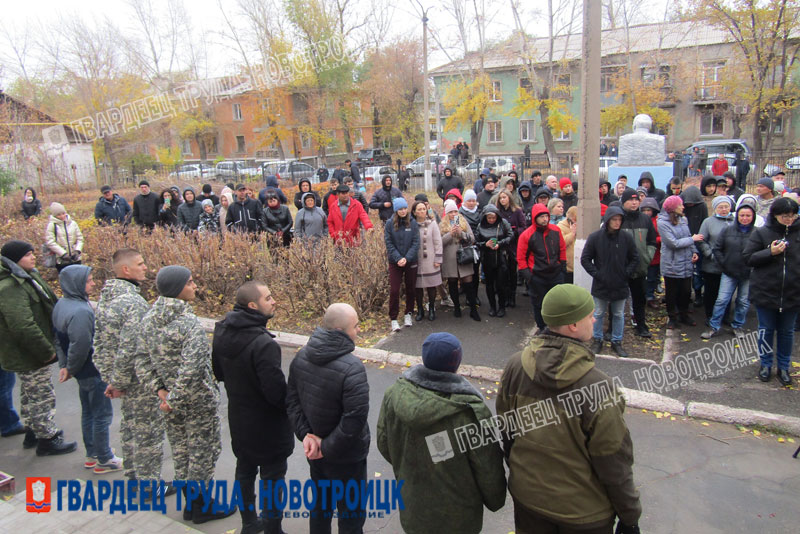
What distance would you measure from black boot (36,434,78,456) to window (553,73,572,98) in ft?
94.3

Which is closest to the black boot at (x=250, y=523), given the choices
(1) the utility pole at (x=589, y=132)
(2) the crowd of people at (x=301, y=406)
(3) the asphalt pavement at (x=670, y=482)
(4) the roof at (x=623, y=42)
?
(2) the crowd of people at (x=301, y=406)

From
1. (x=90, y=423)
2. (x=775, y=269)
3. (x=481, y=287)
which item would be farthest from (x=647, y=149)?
(x=90, y=423)

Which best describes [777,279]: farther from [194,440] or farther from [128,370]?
[128,370]

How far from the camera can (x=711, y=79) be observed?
31172mm

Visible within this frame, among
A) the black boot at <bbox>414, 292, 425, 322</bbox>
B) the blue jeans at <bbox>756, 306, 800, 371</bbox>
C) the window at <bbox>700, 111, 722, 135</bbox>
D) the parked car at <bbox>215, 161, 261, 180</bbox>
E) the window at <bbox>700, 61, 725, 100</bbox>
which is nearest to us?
the blue jeans at <bbox>756, 306, 800, 371</bbox>

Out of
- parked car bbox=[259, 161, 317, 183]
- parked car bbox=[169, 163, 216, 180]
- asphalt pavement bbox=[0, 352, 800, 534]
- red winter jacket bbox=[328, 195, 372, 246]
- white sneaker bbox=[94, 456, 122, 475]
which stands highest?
parked car bbox=[169, 163, 216, 180]

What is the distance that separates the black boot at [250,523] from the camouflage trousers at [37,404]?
2456mm

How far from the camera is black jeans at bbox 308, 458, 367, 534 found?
3.08m

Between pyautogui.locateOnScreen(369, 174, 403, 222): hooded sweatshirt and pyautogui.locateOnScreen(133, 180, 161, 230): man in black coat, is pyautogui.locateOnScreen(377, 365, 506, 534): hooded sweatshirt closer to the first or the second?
pyautogui.locateOnScreen(369, 174, 403, 222): hooded sweatshirt

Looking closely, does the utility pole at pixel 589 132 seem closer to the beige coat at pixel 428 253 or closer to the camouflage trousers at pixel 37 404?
the beige coat at pixel 428 253

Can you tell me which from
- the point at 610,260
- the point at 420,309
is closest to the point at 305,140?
the point at 420,309

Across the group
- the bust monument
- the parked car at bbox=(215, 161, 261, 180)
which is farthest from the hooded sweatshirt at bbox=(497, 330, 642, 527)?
the parked car at bbox=(215, 161, 261, 180)

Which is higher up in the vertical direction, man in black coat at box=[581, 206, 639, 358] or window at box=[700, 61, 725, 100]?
window at box=[700, 61, 725, 100]

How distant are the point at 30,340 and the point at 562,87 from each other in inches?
1151
